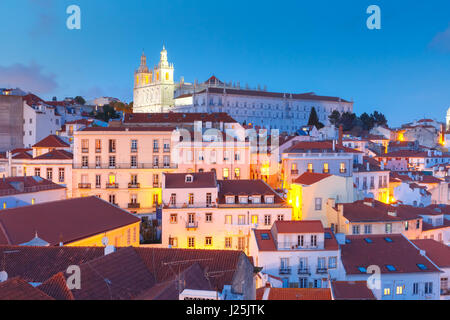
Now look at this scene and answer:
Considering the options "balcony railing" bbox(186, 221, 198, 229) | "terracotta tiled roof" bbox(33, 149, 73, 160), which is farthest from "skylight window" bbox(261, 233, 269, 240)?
"terracotta tiled roof" bbox(33, 149, 73, 160)

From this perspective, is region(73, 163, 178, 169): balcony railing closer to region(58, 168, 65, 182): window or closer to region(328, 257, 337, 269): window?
region(58, 168, 65, 182): window

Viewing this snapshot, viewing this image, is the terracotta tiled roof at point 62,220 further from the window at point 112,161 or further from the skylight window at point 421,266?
the skylight window at point 421,266

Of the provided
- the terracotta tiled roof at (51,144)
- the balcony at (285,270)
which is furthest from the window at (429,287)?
the terracotta tiled roof at (51,144)

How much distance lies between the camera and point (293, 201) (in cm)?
3812

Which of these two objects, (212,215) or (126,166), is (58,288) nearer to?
(212,215)

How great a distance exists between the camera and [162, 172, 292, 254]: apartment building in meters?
32.2

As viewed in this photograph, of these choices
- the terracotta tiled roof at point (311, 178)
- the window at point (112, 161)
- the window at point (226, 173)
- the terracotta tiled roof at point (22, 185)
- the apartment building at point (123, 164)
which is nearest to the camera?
the terracotta tiled roof at point (22, 185)

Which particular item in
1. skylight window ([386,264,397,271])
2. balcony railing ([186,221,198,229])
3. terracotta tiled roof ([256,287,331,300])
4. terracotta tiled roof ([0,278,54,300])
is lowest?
skylight window ([386,264,397,271])

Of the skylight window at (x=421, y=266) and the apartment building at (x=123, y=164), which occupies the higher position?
the apartment building at (x=123, y=164)

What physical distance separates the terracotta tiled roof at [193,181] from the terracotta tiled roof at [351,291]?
14.1m

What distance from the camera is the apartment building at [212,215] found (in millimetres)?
32188

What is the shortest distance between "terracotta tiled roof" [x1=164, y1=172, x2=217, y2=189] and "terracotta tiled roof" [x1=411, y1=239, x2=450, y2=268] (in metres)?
14.7

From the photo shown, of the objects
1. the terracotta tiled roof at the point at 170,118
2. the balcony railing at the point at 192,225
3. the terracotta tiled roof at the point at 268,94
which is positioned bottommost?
the balcony railing at the point at 192,225
